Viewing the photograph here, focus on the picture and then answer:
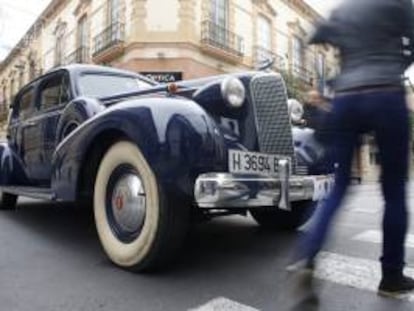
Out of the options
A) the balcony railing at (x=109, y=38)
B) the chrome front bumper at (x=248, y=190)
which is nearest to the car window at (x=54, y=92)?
the chrome front bumper at (x=248, y=190)

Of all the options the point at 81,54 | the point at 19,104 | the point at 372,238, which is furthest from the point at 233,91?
the point at 81,54

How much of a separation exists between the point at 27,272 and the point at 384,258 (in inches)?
94.7

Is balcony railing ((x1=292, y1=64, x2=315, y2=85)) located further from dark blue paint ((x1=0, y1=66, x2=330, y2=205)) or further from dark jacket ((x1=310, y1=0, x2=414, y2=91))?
dark jacket ((x1=310, y1=0, x2=414, y2=91))

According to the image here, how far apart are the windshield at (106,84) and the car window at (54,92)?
22 cm

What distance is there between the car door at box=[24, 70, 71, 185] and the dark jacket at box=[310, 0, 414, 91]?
3.50 meters

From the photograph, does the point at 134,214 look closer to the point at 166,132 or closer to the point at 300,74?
the point at 166,132

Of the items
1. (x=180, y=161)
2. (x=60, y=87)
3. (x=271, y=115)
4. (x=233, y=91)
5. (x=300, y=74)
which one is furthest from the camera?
(x=300, y=74)

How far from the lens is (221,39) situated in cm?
1903

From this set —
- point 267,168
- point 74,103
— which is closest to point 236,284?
point 267,168

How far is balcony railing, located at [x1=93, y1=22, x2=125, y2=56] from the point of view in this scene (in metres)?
18.3

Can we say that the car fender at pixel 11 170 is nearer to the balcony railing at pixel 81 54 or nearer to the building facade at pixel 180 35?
the building facade at pixel 180 35

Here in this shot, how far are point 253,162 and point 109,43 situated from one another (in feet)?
53.1

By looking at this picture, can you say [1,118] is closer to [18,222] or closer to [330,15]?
[18,222]

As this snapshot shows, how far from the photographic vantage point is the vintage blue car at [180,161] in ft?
10.6
